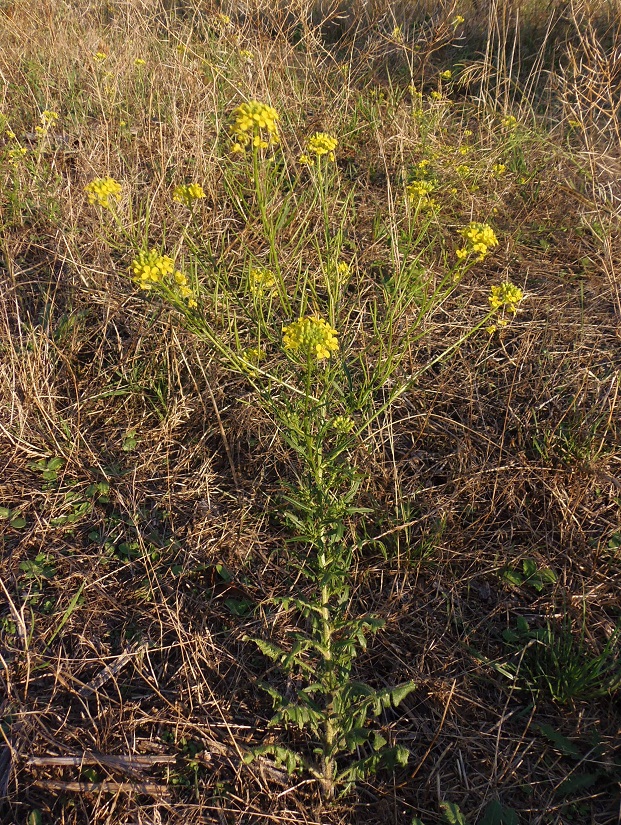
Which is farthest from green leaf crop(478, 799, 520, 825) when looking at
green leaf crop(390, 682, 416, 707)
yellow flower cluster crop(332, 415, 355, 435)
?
yellow flower cluster crop(332, 415, 355, 435)

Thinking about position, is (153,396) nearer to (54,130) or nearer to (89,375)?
(89,375)

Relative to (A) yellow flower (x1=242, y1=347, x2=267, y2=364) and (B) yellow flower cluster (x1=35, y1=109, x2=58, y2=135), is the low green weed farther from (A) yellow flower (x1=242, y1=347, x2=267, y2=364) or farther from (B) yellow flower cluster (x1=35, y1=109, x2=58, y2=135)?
(B) yellow flower cluster (x1=35, y1=109, x2=58, y2=135)

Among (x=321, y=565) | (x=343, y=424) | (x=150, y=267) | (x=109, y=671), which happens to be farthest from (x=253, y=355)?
(x=109, y=671)

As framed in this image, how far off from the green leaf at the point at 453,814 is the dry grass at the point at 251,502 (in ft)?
0.19

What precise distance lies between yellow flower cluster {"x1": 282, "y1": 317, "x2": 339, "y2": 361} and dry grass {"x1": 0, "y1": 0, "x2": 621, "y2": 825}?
1.32 feet

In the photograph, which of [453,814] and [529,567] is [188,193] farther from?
[453,814]

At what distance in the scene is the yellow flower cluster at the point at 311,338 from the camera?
1.43 metres

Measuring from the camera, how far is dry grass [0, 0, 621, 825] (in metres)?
1.57

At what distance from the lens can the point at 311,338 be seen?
143cm

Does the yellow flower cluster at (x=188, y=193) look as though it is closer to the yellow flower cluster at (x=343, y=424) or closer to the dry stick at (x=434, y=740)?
the yellow flower cluster at (x=343, y=424)

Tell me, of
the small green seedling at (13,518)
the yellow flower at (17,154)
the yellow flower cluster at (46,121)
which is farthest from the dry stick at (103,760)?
the yellow flower cluster at (46,121)

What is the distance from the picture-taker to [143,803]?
1.50 m

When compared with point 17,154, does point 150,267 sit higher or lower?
higher

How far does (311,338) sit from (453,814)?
3.82 feet
